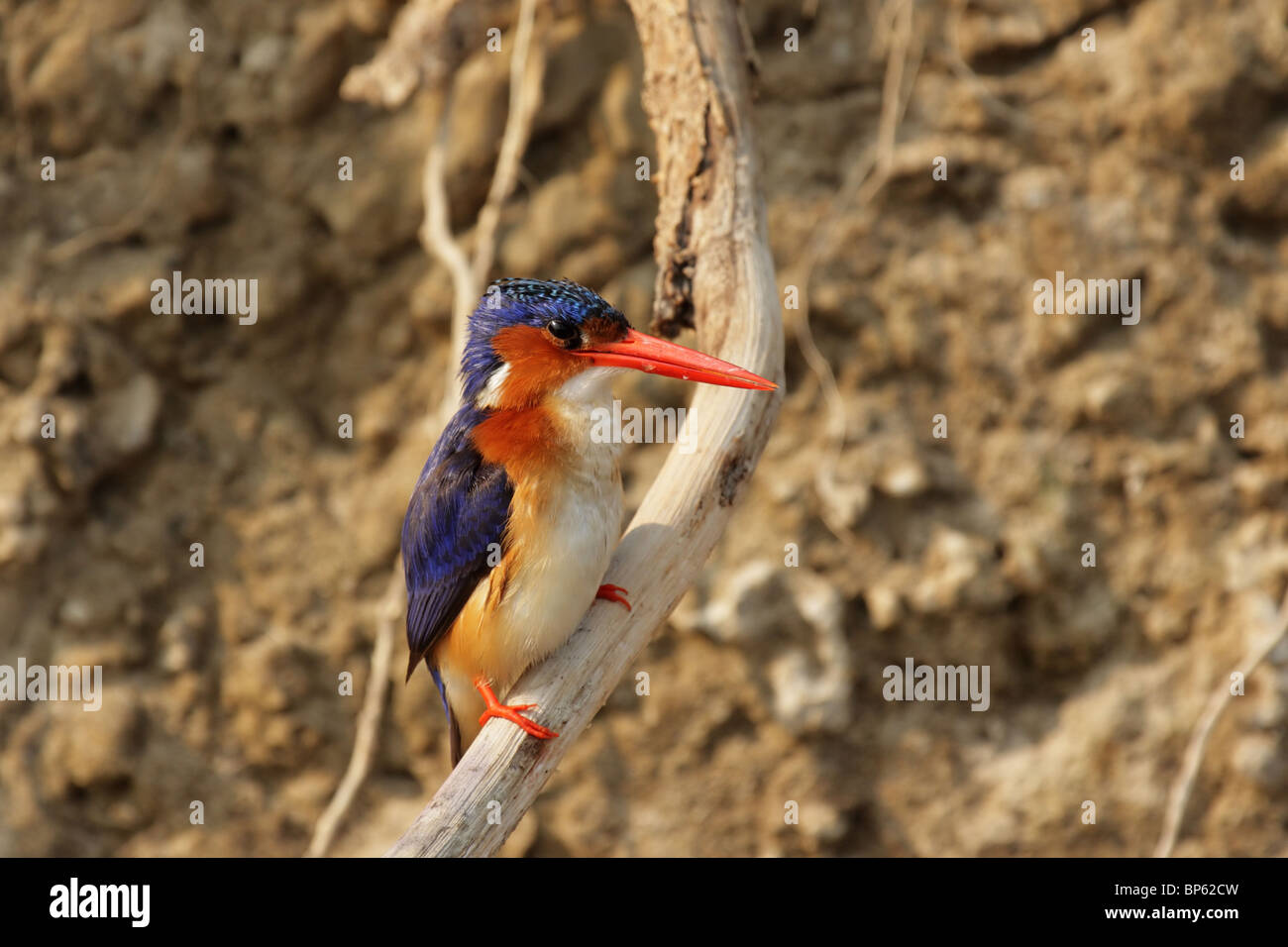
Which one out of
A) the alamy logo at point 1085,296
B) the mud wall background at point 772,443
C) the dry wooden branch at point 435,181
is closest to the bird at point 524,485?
the dry wooden branch at point 435,181

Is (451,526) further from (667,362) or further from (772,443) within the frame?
(772,443)

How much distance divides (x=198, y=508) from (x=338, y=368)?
55 centimetres

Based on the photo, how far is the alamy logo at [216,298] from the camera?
331 cm

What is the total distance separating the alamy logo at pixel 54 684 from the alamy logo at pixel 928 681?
216cm

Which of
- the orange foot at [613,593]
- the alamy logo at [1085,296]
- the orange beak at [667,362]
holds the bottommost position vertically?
the orange foot at [613,593]

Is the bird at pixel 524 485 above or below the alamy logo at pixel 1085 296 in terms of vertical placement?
below

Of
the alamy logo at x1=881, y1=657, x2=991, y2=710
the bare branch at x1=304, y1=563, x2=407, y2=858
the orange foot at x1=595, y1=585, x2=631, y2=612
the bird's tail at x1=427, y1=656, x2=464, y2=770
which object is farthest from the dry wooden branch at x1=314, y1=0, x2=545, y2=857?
the alamy logo at x1=881, y1=657, x2=991, y2=710

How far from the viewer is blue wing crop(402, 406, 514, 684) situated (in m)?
1.96

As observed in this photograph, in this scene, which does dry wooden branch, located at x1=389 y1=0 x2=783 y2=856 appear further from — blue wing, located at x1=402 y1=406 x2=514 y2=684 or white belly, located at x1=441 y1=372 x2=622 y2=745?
blue wing, located at x1=402 y1=406 x2=514 y2=684

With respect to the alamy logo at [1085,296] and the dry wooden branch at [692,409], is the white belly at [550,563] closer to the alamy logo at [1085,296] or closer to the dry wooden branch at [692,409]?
the dry wooden branch at [692,409]

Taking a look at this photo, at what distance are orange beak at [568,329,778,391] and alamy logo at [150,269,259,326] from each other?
1.73 meters

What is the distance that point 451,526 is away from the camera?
199cm

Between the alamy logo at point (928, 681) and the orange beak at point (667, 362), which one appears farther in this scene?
the alamy logo at point (928, 681)

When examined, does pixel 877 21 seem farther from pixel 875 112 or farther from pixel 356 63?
pixel 356 63
